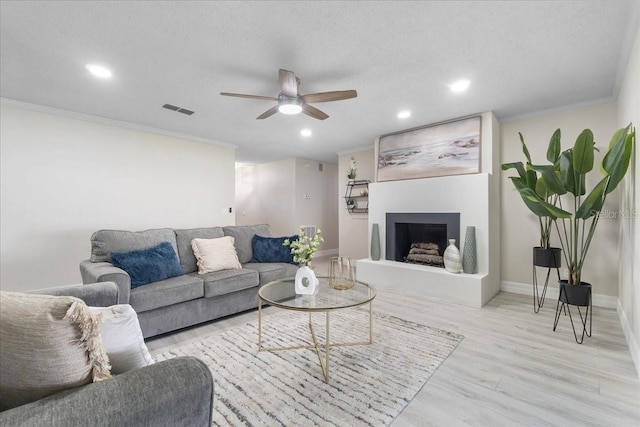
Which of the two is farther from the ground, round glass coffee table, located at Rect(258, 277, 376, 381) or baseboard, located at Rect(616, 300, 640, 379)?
round glass coffee table, located at Rect(258, 277, 376, 381)

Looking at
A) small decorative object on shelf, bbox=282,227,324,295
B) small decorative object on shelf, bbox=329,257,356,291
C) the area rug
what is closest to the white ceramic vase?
small decorative object on shelf, bbox=282,227,324,295

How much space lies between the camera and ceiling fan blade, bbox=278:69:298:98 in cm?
226

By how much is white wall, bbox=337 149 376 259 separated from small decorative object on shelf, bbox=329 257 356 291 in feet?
9.90

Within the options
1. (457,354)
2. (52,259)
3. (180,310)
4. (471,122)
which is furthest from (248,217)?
(457,354)

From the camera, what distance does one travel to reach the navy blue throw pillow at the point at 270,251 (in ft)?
11.9

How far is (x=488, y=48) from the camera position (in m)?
2.21

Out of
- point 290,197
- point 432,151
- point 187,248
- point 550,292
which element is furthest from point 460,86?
point 290,197

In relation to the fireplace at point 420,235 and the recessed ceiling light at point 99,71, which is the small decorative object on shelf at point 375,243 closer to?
the fireplace at point 420,235

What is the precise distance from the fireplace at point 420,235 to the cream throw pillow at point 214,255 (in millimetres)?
2318

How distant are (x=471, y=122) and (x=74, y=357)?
167 inches

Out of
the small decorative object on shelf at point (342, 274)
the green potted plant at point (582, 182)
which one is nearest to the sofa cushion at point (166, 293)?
the small decorative object on shelf at point (342, 274)

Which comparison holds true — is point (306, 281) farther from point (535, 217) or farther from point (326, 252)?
point (326, 252)

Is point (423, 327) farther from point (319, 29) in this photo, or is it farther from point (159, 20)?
point (159, 20)

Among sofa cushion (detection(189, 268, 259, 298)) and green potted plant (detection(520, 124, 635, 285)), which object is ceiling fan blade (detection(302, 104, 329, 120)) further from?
green potted plant (detection(520, 124, 635, 285))
